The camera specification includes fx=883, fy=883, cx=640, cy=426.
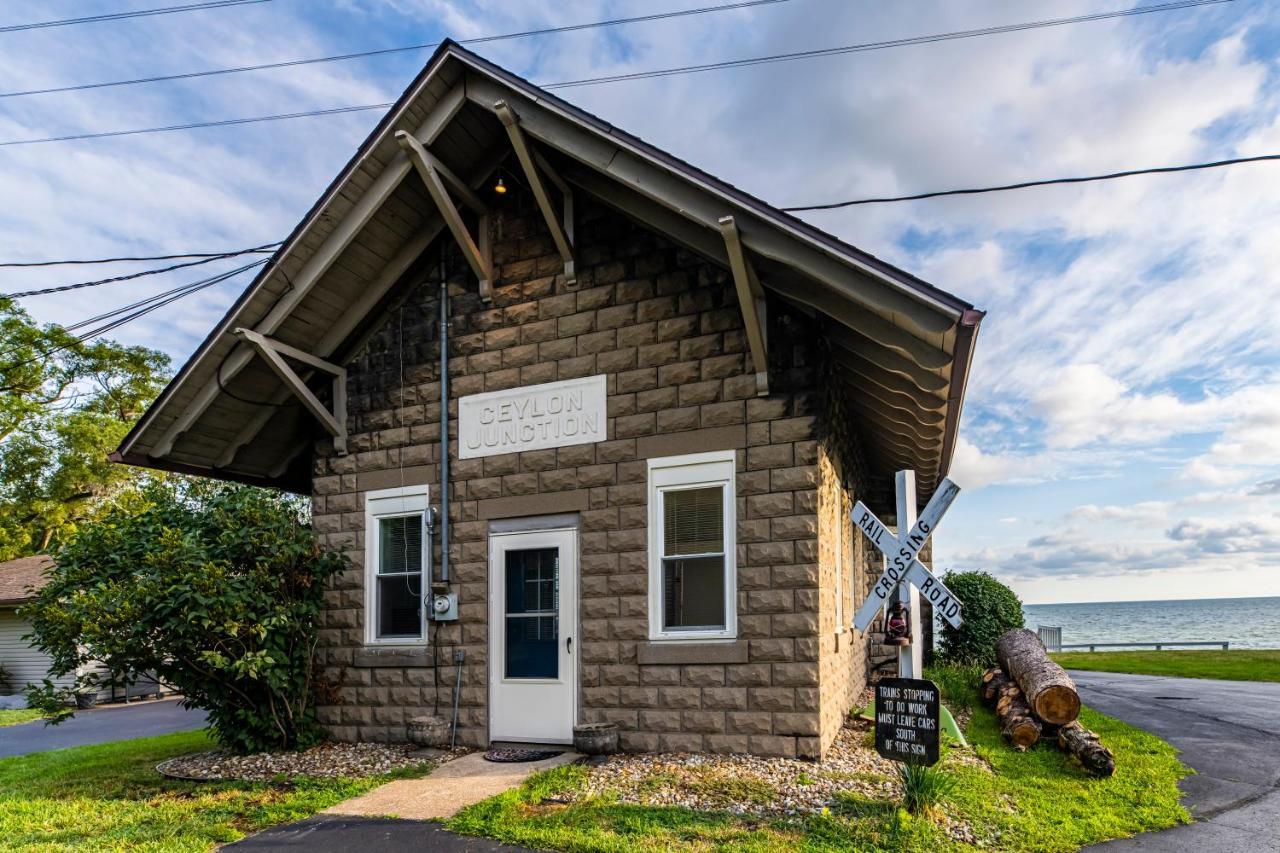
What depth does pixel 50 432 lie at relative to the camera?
98.5 ft

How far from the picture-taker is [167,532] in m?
8.98

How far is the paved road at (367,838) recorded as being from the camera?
6.12m

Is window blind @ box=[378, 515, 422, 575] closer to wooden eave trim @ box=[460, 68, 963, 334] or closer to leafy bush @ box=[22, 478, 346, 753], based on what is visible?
leafy bush @ box=[22, 478, 346, 753]

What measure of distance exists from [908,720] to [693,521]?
300 centimetres

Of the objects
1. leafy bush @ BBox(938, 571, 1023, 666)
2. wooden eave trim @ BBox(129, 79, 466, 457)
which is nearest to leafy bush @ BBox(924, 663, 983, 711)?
leafy bush @ BBox(938, 571, 1023, 666)

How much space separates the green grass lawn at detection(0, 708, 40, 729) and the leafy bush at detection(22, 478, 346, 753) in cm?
1108

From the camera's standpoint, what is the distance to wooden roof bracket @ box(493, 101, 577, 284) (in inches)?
348

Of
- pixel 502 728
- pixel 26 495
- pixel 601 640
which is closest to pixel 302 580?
pixel 502 728

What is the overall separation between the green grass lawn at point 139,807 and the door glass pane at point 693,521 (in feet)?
11.4

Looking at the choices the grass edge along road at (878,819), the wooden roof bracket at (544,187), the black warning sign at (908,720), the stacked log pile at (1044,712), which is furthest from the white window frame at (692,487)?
the stacked log pile at (1044,712)

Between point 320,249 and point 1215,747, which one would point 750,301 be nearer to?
point 320,249

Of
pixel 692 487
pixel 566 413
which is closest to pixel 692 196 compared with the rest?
pixel 566 413

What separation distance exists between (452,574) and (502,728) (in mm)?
1729

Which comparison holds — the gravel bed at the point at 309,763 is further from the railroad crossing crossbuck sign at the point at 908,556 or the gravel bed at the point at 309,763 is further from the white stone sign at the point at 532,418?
the railroad crossing crossbuck sign at the point at 908,556
